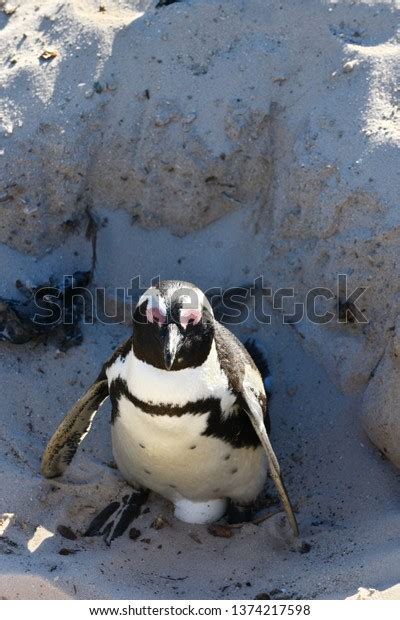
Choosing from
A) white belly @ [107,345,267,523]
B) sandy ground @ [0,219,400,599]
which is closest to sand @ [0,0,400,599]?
sandy ground @ [0,219,400,599]

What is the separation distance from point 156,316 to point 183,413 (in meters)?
0.36

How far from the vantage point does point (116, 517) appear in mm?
3693

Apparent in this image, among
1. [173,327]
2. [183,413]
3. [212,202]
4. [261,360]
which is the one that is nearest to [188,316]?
[173,327]

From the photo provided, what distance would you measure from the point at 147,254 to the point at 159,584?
1.59 meters

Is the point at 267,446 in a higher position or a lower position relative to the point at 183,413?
lower

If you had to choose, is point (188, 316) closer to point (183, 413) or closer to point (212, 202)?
point (183, 413)

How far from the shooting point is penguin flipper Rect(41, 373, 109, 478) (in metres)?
3.69

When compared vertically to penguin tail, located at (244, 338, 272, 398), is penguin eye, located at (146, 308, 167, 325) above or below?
above

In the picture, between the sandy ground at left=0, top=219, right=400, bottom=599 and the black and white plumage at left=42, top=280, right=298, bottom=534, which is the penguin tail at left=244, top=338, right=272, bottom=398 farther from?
the black and white plumage at left=42, top=280, right=298, bottom=534

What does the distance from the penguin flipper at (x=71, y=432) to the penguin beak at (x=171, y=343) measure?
0.58m

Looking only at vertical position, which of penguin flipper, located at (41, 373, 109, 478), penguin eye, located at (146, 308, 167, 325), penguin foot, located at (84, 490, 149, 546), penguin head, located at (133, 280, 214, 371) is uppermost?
penguin eye, located at (146, 308, 167, 325)

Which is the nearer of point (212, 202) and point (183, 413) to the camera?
point (183, 413)
